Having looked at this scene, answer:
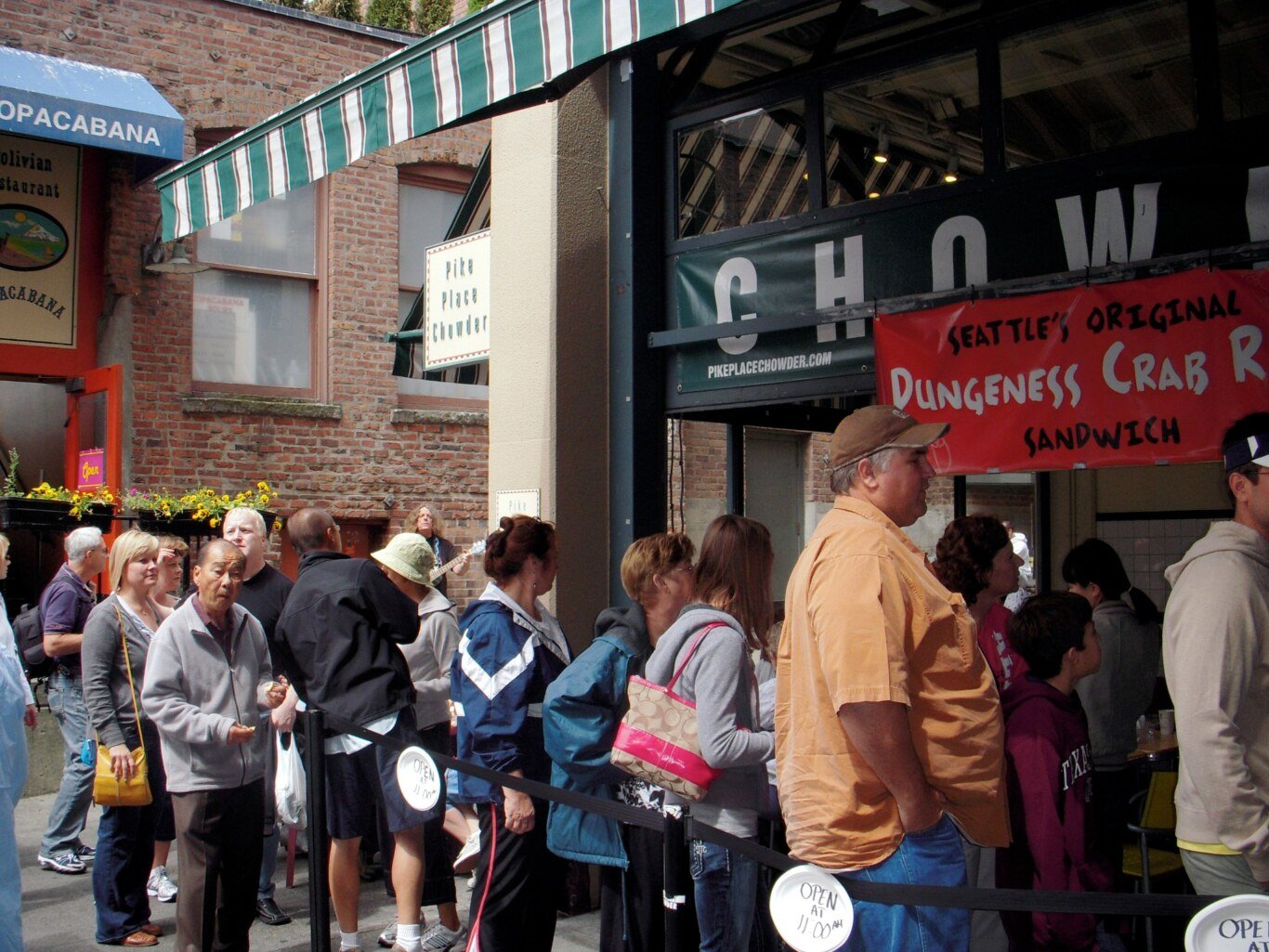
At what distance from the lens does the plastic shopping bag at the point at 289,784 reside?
19.9 feet

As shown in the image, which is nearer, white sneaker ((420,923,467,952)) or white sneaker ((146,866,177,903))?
white sneaker ((420,923,467,952))

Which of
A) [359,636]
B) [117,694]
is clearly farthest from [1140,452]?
[117,694]

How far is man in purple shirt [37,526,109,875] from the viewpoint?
277 inches

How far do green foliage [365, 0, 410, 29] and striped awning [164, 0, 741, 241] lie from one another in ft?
33.8

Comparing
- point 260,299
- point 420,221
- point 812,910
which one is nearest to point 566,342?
point 812,910

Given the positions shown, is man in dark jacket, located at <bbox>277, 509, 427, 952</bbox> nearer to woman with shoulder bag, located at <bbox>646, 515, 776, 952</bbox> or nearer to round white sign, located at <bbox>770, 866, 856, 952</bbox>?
woman with shoulder bag, located at <bbox>646, 515, 776, 952</bbox>

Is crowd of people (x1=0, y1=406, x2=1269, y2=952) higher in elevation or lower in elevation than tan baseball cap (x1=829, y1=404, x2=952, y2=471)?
lower

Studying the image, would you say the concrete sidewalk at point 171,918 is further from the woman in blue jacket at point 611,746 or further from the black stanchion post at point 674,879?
the black stanchion post at point 674,879

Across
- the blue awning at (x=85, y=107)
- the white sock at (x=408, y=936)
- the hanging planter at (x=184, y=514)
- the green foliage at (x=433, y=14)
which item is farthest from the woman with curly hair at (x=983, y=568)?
the green foliage at (x=433, y=14)

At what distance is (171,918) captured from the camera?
6.18 meters

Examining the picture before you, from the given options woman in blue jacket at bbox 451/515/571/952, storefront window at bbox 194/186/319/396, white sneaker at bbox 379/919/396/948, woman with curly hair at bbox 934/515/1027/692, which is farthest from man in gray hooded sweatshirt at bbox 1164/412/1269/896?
storefront window at bbox 194/186/319/396

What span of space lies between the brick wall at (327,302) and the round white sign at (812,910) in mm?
9422

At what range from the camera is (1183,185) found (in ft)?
13.9

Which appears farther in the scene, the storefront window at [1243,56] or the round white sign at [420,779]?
the storefront window at [1243,56]
